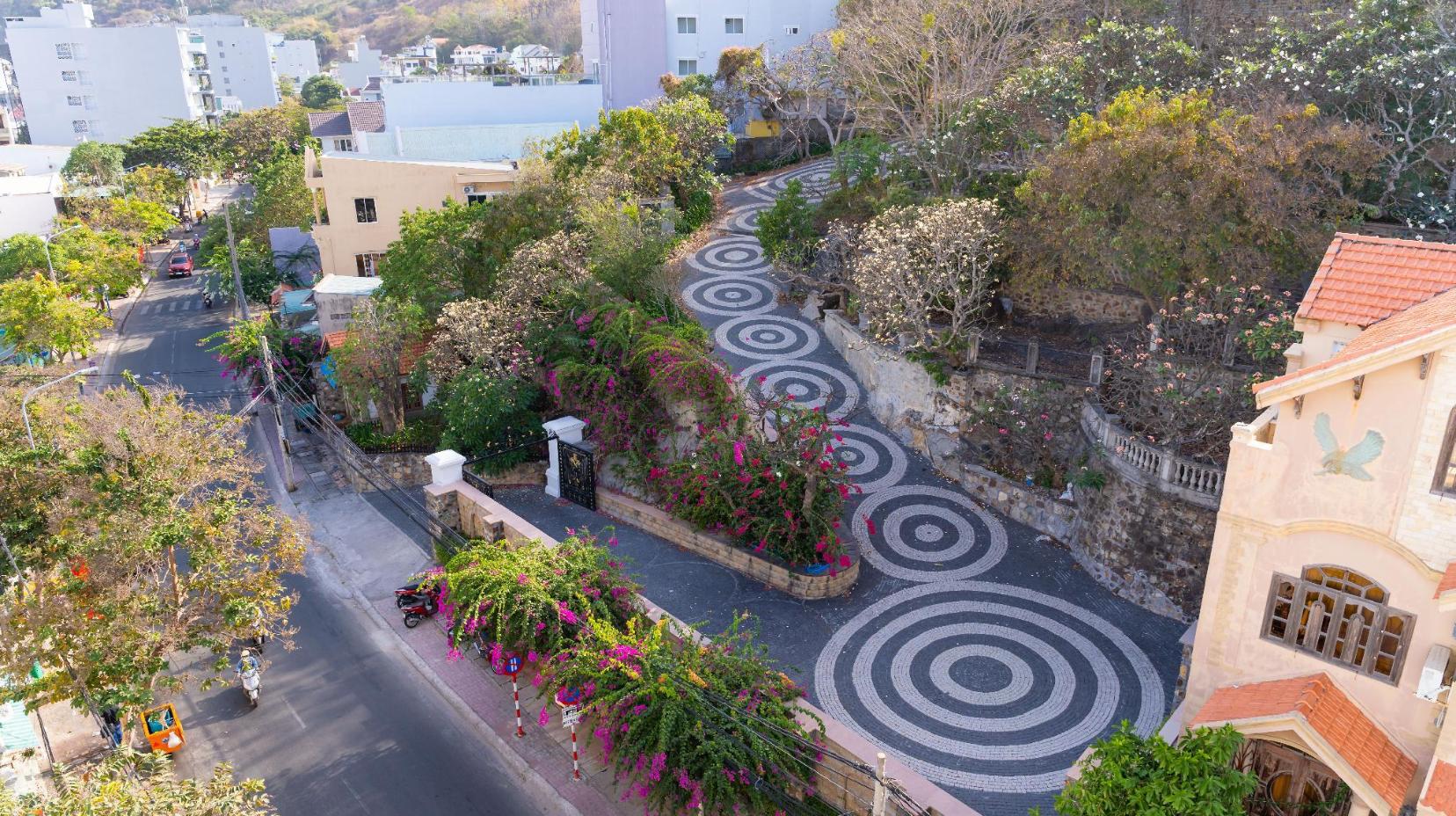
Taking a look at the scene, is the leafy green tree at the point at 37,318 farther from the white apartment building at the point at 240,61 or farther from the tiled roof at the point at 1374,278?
the white apartment building at the point at 240,61

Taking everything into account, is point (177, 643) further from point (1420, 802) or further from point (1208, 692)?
point (1420, 802)

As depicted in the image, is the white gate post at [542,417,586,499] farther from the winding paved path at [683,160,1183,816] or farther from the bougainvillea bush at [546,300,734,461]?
the winding paved path at [683,160,1183,816]

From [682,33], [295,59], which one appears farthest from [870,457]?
[295,59]

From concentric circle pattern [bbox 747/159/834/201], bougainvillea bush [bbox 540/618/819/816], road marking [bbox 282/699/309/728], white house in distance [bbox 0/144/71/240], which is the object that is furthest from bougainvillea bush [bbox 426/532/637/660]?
white house in distance [bbox 0/144/71/240]

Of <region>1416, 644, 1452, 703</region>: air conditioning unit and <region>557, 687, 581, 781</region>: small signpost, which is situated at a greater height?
<region>1416, 644, 1452, 703</region>: air conditioning unit

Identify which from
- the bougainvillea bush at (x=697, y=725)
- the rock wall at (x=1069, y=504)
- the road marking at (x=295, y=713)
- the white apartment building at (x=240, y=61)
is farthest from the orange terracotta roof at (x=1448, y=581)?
the white apartment building at (x=240, y=61)

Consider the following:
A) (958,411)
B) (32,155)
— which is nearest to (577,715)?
(958,411)

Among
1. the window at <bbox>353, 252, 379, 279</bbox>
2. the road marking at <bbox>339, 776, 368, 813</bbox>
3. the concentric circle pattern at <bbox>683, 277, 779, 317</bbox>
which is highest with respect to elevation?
the concentric circle pattern at <bbox>683, 277, 779, 317</bbox>
